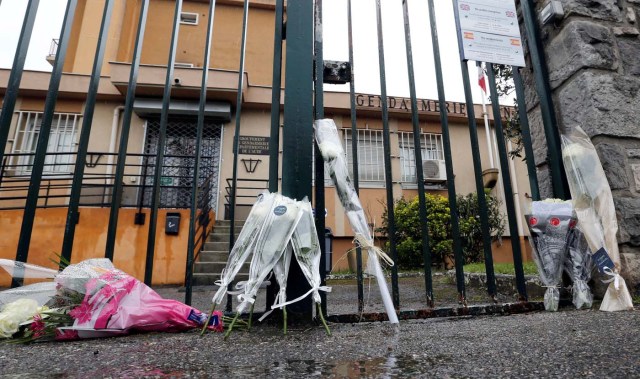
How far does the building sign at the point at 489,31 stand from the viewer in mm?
2178

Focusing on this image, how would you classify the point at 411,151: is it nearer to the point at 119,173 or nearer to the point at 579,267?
the point at 579,267

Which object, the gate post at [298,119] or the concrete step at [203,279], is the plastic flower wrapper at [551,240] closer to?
the gate post at [298,119]

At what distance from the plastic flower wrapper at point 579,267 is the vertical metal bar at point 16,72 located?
2927mm

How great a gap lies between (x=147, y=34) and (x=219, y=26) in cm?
203

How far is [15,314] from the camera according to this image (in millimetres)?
1412

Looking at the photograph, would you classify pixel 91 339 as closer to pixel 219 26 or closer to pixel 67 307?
pixel 67 307

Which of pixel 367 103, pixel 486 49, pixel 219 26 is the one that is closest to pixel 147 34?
pixel 219 26

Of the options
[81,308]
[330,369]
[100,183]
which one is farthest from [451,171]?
[100,183]

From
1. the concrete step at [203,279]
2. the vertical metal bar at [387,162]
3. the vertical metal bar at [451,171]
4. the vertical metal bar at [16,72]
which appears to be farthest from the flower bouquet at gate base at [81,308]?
the concrete step at [203,279]

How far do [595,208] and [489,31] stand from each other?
1.26 meters

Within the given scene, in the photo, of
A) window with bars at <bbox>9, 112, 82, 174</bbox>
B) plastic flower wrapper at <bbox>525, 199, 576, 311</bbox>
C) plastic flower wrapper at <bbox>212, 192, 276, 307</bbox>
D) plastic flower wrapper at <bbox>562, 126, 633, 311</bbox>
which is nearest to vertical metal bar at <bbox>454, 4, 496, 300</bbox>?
plastic flower wrapper at <bbox>525, 199, 576, 311</bbox>

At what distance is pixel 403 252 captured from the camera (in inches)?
296

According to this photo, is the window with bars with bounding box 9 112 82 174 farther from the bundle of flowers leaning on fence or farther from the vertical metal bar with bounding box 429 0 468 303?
the vertical metal bar with bounding box 429 0 468 303

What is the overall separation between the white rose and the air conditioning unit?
29.1 feet
